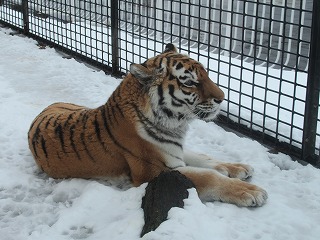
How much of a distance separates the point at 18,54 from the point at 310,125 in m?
4.03

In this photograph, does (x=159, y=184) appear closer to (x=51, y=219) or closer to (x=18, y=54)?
(x=51, y=219)

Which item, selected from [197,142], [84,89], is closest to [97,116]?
[197,142]

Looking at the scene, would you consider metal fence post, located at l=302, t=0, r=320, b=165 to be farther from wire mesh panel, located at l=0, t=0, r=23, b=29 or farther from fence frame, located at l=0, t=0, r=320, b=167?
wire mesh panel, located at l=0, t=0, r=23, b=29

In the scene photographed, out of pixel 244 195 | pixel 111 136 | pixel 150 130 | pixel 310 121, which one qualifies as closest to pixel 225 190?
pixel 244 195

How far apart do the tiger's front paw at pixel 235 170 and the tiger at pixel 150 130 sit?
0.06 m

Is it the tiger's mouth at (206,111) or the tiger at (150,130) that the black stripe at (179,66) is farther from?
the tiger's mouth at (206,111)

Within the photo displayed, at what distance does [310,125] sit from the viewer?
11.8 feet

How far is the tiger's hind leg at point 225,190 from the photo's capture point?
2896mm

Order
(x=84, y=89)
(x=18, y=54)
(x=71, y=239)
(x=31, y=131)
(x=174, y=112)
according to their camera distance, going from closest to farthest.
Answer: (x=71, y=239) → (x=174, y=112) → (x=31, y=131) → (x=84, y=89) → (x=18, y=54)

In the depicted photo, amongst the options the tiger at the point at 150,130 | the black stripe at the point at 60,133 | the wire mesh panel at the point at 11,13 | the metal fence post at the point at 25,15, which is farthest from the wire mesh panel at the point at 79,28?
the tiger at the point at 150,130

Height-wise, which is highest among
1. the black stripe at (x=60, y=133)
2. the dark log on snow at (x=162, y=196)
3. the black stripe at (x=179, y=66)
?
the black stripe at (x=179, y=66)

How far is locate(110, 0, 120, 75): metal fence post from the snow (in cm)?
137

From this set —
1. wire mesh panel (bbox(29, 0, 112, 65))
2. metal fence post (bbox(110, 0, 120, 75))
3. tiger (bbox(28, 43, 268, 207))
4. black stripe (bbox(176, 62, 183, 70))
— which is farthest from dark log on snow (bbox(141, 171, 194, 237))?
wire mesh panel (bbox(29, 0, 112, 65))

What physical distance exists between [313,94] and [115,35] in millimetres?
2590
